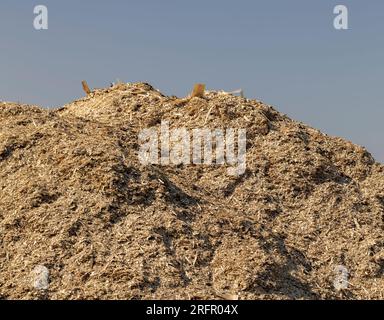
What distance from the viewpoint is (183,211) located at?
7613 mm

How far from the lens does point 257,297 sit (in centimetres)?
653

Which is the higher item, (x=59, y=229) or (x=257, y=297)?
(x=59, y=229)

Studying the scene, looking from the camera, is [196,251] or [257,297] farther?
[196,251]

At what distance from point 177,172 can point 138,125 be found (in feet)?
4.10

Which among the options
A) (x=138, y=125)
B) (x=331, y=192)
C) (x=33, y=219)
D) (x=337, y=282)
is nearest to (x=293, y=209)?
(x=331, y=192)

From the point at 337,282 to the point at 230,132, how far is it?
2.95m

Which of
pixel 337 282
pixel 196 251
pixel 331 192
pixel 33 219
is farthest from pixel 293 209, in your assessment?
pixel 33 219

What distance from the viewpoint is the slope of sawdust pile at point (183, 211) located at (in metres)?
6.69

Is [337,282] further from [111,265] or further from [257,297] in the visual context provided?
[111,265]

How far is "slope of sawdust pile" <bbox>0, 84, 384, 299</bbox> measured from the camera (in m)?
6.69

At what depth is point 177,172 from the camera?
8.85 meters

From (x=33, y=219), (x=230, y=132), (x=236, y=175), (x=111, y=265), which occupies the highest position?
(x=230, y=132)
